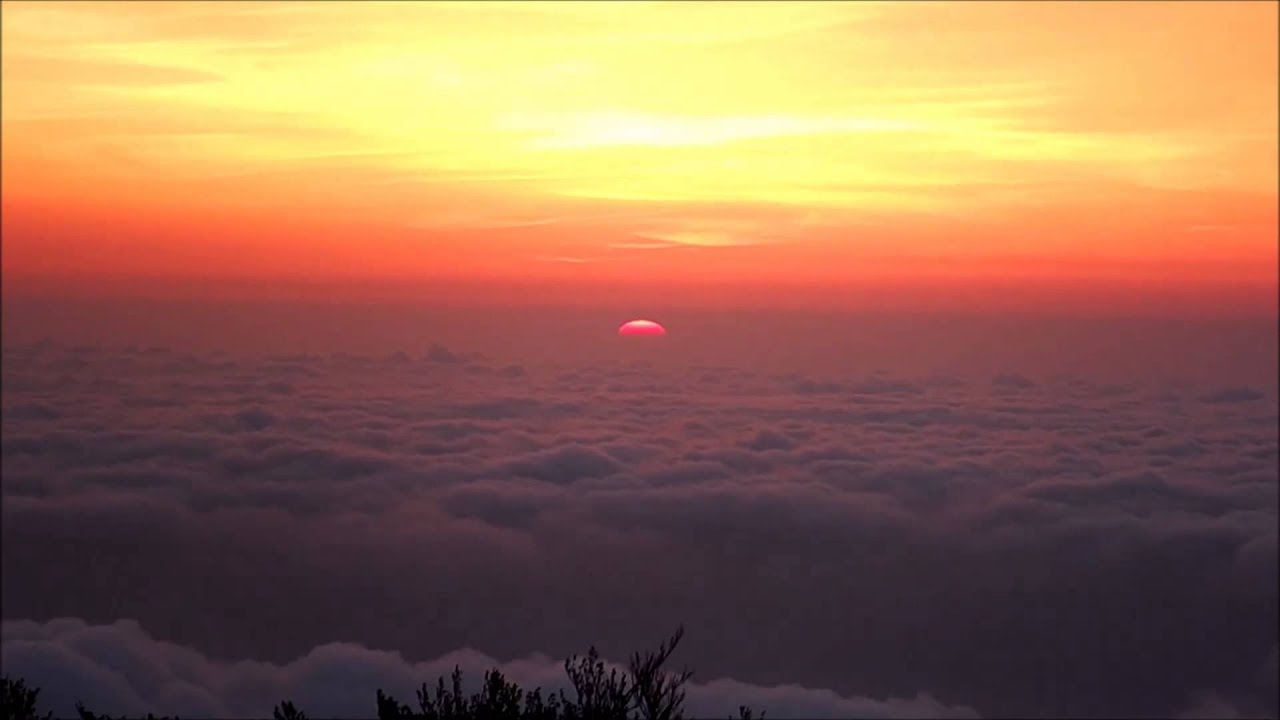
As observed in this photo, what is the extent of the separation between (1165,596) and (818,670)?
50859mm

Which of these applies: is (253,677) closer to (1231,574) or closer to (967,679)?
(967,679)

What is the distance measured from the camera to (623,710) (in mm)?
14406

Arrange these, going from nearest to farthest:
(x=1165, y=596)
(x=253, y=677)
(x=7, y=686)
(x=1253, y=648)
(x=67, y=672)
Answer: (x=7, y=686), (x=67, y=672), (x=253, y=677), (x=1253, y=648), (x=1165, y=596)

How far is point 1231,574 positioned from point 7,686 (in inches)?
7860

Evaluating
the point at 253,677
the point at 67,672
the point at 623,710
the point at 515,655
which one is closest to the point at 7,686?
the point at 623,710

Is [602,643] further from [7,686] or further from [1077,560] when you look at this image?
[7,686]

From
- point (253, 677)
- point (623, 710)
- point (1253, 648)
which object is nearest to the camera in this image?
point (623, 710)

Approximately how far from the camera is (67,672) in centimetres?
10806

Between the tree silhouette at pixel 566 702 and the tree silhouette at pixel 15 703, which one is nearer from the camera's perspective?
the tree silhouette at pixel 566 702

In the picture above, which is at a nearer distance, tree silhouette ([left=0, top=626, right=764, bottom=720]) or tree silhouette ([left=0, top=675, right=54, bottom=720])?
tree silhouette ([left=0, top=626, right=764, bottom=720])

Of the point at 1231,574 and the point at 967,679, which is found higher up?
the point at 1231,574

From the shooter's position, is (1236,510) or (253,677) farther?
(1236,510)

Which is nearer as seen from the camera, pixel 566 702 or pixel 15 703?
pixel 566 702

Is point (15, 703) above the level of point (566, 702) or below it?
above
